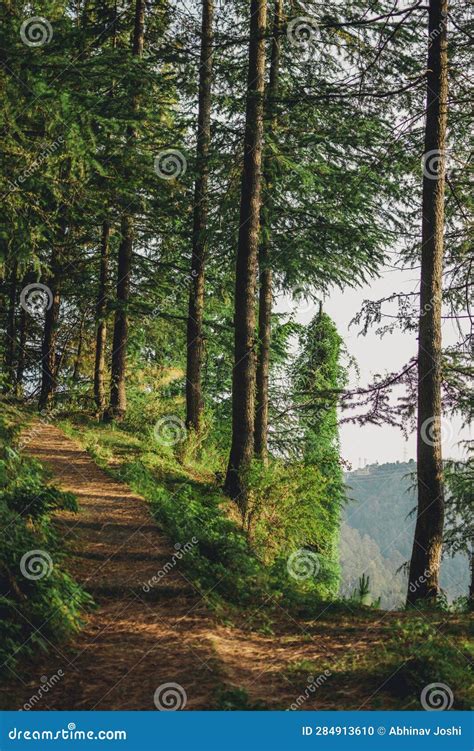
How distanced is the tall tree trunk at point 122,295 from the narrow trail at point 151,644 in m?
8.39

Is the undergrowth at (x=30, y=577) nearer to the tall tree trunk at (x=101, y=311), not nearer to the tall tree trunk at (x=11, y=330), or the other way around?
the tall tree trunk at (x=101, y=311)

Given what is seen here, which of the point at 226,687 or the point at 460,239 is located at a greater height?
the point at 460,239

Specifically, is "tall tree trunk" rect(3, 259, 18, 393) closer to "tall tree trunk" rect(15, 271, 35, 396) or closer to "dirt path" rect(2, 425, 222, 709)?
"tall tree trunk" rect(15, 271, 35, 396)

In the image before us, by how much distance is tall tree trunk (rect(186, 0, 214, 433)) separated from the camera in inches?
599

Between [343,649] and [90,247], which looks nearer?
[343,649]

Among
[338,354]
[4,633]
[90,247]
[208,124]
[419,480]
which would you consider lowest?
[4,633]

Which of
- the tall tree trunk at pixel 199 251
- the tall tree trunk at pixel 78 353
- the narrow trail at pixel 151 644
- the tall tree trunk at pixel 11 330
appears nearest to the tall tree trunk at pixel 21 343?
the tall tree trunk at pixel 11 330

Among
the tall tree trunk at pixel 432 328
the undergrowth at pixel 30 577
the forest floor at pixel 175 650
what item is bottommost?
the forest floor at pixel 175 650

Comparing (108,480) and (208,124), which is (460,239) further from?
(108,480)

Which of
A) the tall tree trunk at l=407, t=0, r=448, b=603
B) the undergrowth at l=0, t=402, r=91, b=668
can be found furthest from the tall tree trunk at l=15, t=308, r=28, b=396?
the tall tree trunk at l=407, t=0, r=448, b=603

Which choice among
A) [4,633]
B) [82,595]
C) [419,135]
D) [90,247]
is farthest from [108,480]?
[90,247]

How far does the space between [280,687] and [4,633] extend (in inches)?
90.8

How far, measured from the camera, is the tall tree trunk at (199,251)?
15.2 meters

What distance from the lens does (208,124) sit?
15195mm
